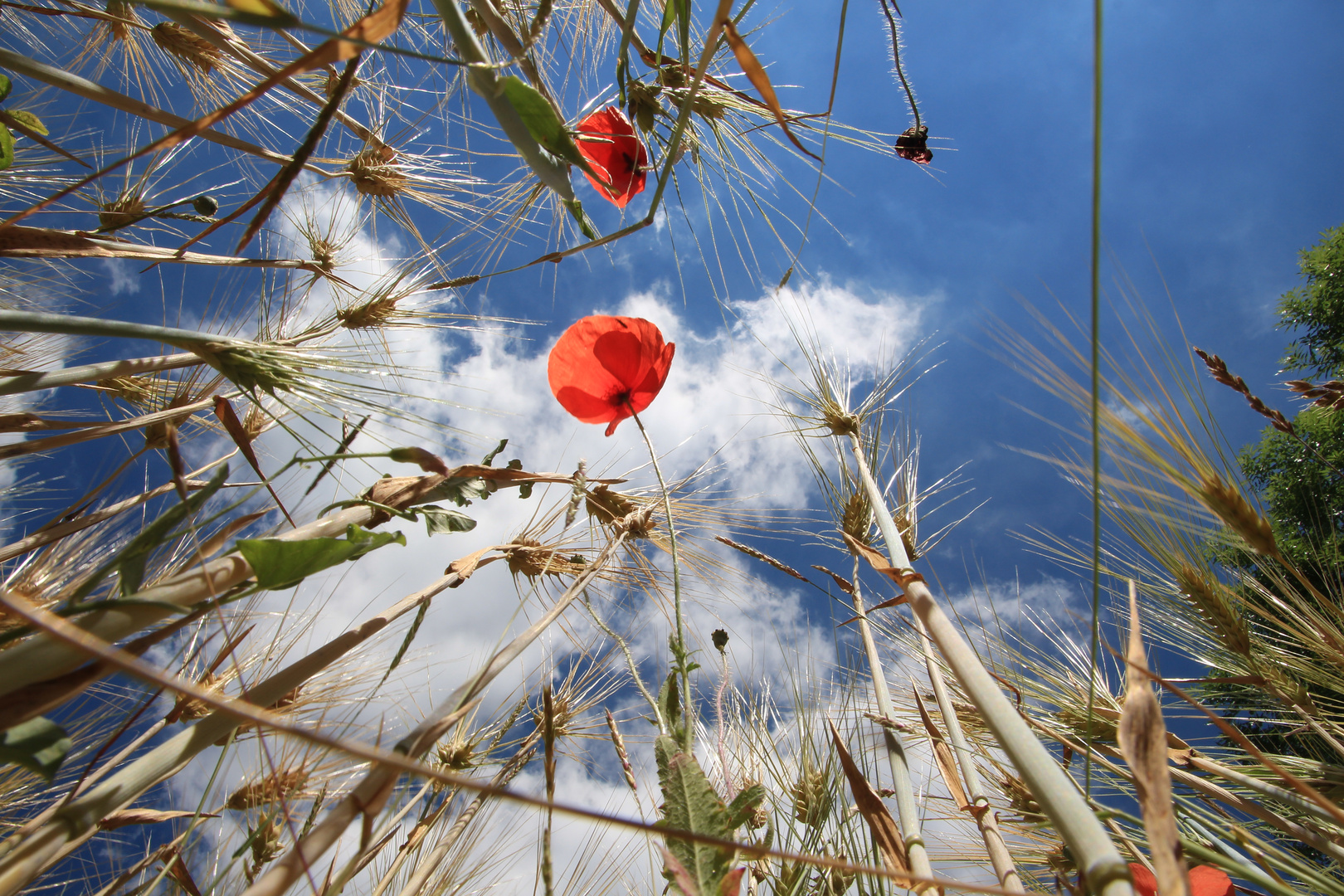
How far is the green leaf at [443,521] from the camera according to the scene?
42 cm

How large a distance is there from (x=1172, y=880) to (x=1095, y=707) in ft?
3.14

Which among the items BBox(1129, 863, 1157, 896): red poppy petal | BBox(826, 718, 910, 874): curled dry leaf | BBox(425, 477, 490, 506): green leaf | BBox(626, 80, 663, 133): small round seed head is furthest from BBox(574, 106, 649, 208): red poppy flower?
BBox(1129, 863, 1157, 896): red poppy petal

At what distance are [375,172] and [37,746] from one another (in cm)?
125

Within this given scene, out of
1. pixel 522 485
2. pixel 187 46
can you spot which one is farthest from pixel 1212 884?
pixel 187 46

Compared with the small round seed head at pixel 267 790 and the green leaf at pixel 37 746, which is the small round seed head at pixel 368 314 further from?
the green leaf at pixel 37 746

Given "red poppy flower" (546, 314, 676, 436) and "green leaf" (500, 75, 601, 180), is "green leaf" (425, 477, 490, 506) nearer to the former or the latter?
"green leaf" (500, 75, 601, 180)

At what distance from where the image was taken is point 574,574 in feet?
2.63

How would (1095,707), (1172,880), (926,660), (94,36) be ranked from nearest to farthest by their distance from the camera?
(1172,880), (926,660), (1095,707), (94,36)

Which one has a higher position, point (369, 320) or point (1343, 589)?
point (369, 320)

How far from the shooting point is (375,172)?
1.22 m

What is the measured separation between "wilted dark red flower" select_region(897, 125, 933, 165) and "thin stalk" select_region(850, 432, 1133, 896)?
0.44 m

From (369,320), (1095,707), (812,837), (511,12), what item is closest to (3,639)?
(812,837)

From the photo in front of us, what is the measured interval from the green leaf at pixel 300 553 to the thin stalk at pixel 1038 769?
0.28m

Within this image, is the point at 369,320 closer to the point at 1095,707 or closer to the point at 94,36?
the point at 94,36
